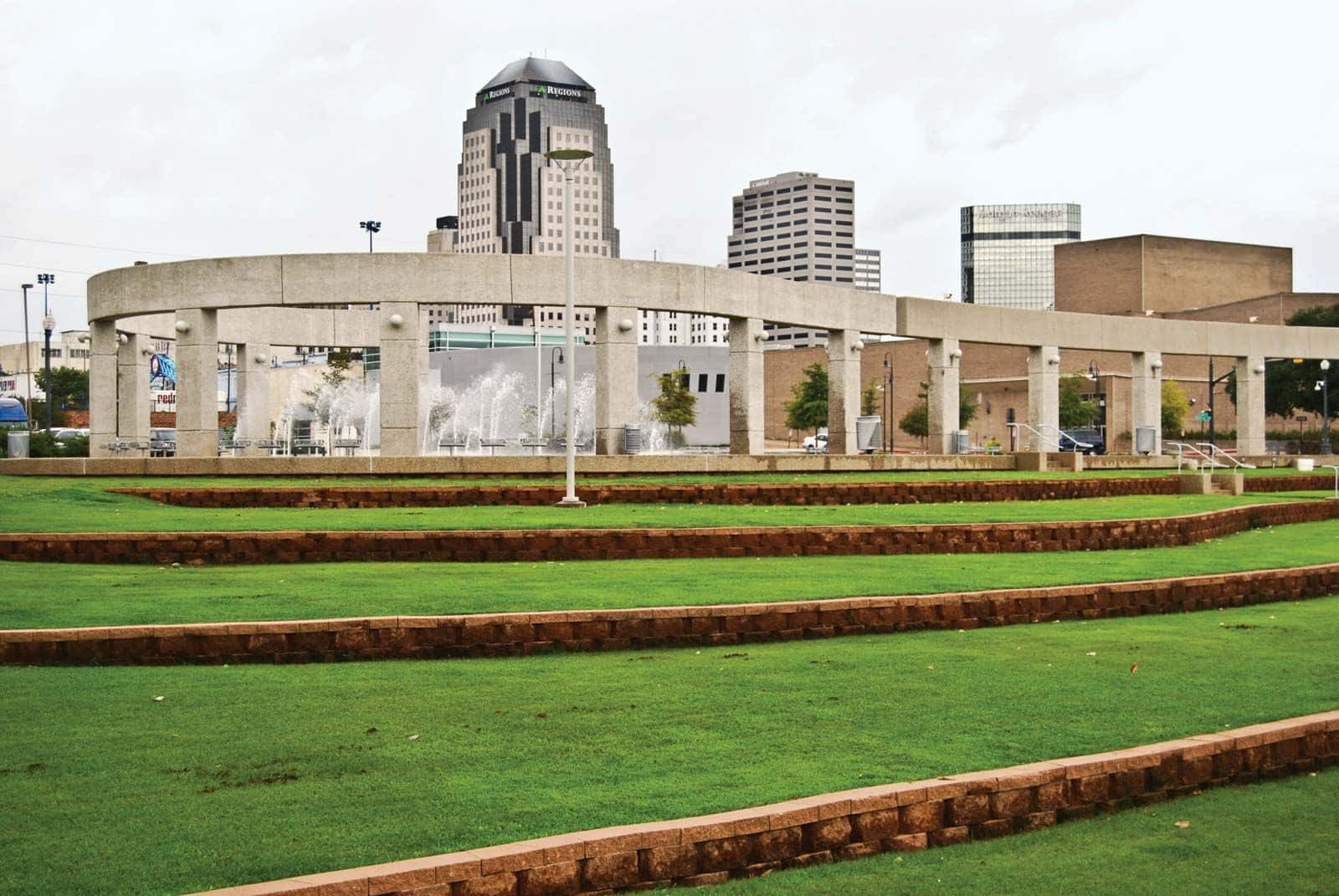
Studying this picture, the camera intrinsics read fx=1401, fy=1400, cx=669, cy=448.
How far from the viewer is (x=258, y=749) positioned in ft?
Result: 26.8

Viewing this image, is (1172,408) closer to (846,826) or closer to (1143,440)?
(1143,440)

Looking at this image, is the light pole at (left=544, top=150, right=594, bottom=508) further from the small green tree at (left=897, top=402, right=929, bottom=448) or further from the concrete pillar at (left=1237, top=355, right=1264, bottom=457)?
the small green tree at (left=897, top=402, right=929, bottom=448)

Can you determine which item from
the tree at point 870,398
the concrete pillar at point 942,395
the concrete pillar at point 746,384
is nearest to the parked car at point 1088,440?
the tree at point 870,398

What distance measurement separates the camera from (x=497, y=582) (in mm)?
15406

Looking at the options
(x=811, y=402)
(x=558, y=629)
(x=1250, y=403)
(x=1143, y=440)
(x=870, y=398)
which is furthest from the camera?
(x=870, y=398)

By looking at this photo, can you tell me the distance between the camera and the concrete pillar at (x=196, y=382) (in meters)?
35.3

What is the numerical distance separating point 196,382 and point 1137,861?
106 ft

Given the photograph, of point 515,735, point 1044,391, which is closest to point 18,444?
point 515,735

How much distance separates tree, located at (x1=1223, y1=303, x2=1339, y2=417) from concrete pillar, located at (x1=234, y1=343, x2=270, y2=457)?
6057 cm

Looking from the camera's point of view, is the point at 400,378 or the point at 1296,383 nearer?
the point at 400,378

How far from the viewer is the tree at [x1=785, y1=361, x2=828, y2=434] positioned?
298 ft

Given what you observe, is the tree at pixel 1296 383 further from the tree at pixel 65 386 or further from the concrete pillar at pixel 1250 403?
the tree at pixel 65 386

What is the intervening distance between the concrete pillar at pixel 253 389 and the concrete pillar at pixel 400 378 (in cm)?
1106

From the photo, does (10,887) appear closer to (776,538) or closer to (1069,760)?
(1069,760)
